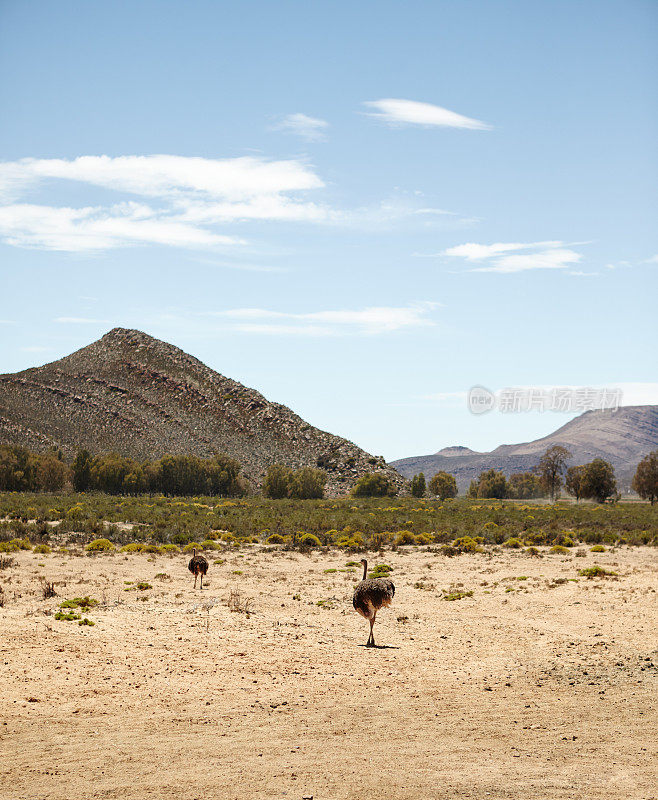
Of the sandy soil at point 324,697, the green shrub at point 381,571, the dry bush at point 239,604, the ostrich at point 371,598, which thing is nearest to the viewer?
the sandy soil at point 324,697

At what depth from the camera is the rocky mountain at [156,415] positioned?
377ft

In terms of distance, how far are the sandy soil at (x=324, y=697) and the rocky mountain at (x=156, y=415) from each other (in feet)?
309

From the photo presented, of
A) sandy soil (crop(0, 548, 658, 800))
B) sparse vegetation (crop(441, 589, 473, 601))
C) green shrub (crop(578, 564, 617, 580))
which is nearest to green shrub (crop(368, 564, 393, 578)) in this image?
sparse vegetation (crop(441, 589, 473, 601))

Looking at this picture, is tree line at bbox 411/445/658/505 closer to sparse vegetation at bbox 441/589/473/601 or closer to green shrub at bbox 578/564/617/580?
green shrub at bbox 578/564/617/580

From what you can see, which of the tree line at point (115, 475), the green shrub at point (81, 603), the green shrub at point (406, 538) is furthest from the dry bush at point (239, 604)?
the tree line at point (115, 475)

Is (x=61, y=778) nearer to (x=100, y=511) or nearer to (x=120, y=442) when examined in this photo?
(x=100, y=511)

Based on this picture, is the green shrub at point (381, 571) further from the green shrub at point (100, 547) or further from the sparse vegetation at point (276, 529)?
the green shrub at point (100, 547)

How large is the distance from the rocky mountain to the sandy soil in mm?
94060

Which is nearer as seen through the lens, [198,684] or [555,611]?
[198,684]

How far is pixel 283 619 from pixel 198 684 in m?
4.89

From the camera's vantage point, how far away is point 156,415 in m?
129

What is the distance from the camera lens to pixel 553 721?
10.5 m

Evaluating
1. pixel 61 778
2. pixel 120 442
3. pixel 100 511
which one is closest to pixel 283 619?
pixel 61 778

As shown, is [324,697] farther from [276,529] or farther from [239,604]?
[276,529]
